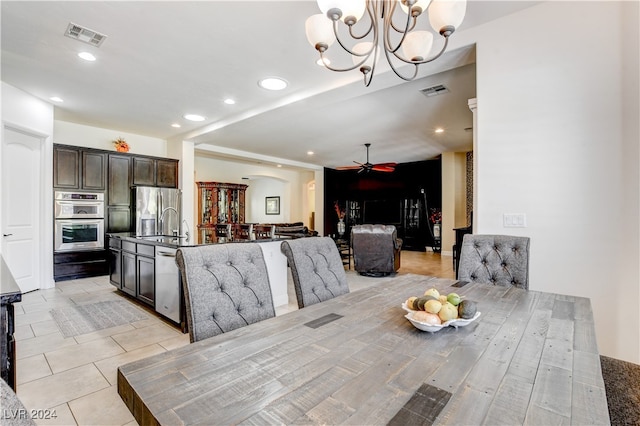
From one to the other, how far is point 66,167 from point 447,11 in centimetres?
591

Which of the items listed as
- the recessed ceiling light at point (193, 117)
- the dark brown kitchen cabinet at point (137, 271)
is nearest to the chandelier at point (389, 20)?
the dark brown kitchen cabinet at point (137, 271)

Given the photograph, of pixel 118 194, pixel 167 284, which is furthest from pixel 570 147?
pixel 118 194

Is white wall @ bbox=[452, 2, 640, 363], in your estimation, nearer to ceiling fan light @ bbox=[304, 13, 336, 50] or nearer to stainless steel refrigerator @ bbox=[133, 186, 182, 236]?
ceiling fan light @ bbox=[304, 13, 336, 50]

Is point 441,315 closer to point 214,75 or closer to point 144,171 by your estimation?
point 214,75

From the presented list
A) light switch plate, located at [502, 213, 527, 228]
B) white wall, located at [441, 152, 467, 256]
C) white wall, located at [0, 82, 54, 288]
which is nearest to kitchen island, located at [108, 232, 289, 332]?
white wall, located at [0, 82, 54, 288]

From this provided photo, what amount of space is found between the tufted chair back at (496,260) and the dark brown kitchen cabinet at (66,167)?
19.5ft

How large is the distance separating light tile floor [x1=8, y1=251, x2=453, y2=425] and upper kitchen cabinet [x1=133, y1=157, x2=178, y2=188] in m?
2.43

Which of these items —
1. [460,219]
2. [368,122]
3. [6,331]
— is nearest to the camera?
[6,331]

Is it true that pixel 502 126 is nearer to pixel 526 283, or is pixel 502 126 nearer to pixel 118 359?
pixel 526 283

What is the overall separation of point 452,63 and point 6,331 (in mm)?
3605

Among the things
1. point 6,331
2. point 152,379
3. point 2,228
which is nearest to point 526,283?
point 152,379

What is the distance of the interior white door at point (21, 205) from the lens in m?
3.97

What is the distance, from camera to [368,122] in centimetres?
521

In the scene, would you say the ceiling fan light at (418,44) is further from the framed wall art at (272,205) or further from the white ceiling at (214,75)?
the framed wall art at (272,205)
